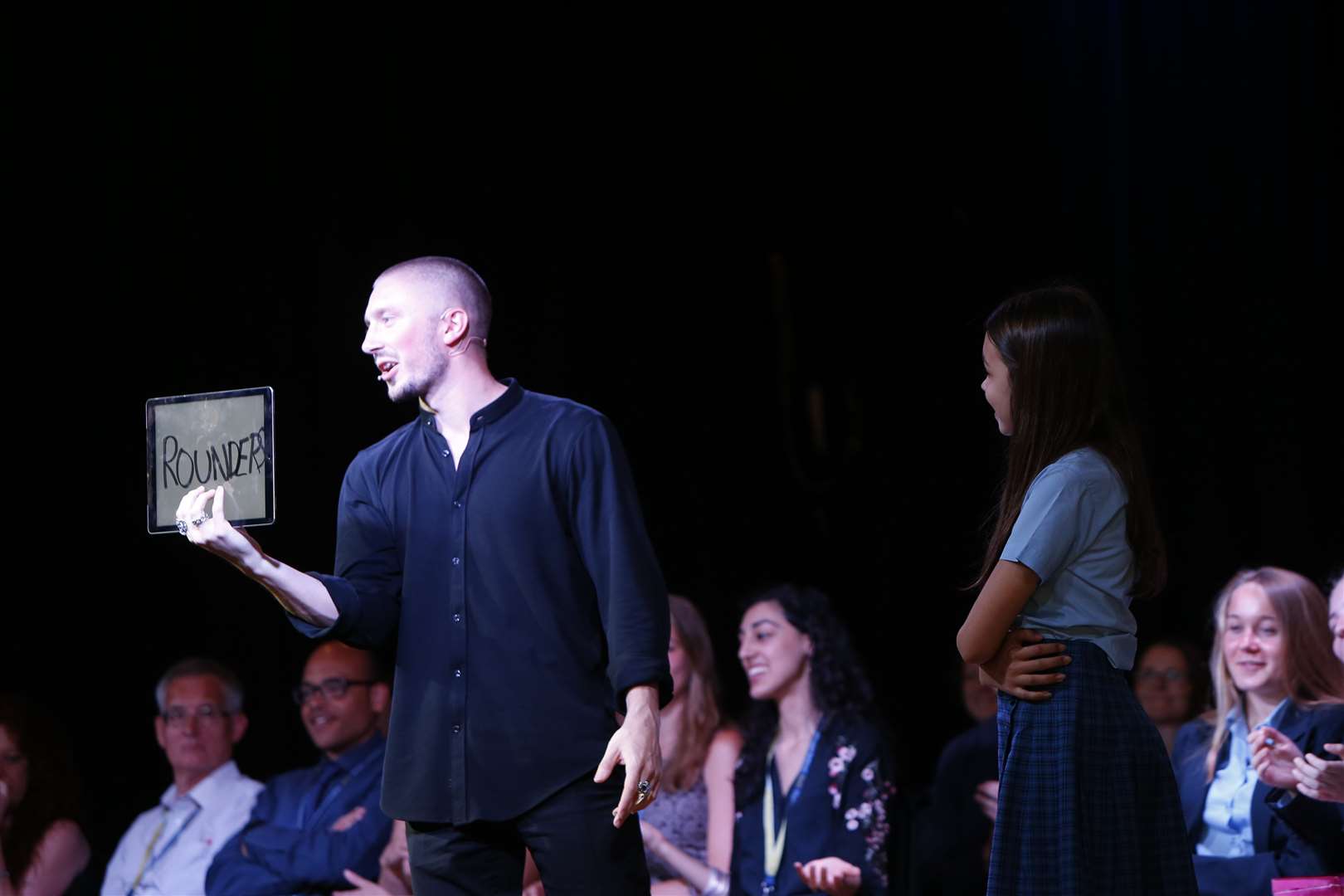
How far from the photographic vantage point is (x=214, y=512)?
2225mm

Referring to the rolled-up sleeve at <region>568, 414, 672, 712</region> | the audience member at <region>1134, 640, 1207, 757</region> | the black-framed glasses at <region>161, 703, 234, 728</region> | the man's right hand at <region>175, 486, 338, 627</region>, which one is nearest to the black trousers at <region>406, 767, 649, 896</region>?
the rolled-up sleeve at <region>568, 414, 672, 712</region>

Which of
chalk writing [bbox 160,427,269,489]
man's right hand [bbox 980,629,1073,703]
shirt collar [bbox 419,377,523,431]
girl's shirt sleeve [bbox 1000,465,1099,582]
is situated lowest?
man's right hand [bbox 980,629,1073,703]

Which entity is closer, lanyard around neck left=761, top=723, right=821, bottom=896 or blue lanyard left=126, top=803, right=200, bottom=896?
lanyard around neck left=761, top=723, right=821, bottom=896

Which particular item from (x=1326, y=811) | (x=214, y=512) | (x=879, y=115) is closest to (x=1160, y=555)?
(x=214, y=512)

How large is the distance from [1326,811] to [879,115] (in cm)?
281

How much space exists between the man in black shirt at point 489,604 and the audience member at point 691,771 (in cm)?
218

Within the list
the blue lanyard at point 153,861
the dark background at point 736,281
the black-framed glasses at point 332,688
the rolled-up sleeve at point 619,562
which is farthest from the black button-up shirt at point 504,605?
the blue lanyard at point 153,861

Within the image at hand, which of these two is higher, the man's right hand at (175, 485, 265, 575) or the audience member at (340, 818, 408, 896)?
the man's right hand at (175, 485, 265, 575)

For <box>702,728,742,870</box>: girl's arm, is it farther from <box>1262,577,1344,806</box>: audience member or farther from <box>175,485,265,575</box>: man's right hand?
<box>175,485,265,575</box>: man's right hand

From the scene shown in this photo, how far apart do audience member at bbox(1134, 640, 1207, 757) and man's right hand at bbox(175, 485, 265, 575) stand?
341 centimetres

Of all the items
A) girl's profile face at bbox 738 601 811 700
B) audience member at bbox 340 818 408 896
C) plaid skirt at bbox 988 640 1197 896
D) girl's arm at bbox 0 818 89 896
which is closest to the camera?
plaid skirt at bbox 988 640 1197 896

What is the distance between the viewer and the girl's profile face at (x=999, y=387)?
2.36 meters

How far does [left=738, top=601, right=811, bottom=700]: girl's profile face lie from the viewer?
4.59 metres

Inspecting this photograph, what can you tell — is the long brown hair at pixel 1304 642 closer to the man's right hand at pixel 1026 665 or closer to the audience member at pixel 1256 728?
the audience member at pixel 1256 728
